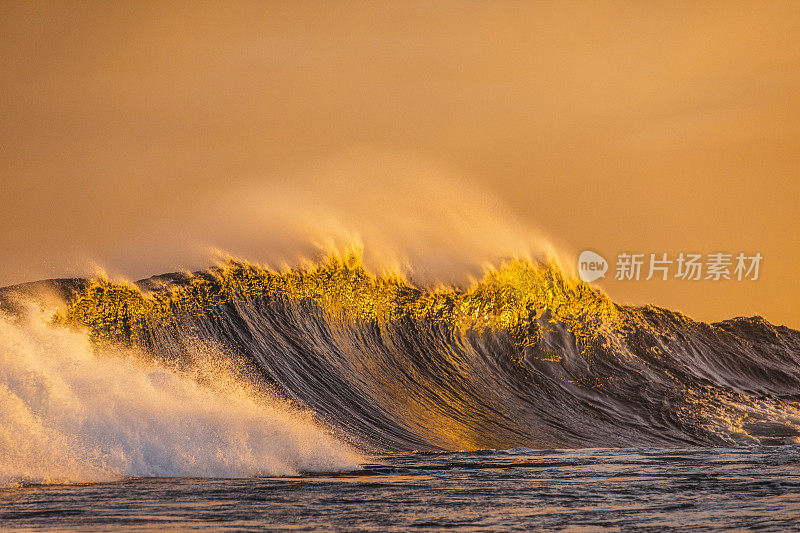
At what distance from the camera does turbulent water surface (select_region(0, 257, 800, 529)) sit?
7.36m

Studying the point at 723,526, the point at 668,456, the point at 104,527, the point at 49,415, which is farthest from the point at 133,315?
the point at 723,526

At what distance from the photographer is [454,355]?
736 inches

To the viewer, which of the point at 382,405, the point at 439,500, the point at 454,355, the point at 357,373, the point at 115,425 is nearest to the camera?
the point at 439,500

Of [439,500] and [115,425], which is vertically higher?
[115,425]

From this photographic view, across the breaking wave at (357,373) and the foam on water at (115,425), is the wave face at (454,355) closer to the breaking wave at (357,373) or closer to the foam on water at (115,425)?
the breaking wave at (357,373)

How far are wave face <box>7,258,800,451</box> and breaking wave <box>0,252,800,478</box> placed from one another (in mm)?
42

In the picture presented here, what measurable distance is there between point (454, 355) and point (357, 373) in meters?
2.55

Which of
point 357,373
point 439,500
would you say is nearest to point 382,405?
point 357,373

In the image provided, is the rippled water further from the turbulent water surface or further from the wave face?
the wave face

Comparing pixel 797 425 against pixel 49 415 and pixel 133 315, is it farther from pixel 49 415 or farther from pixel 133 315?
pixel 49 415

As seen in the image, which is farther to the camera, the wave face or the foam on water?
the wave face

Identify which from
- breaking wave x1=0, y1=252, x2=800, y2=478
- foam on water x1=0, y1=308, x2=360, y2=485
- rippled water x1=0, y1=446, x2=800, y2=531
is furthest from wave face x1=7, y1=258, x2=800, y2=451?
rippled water x1=0, y1=446, x2=800, y2=531

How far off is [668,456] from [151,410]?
7341 millimetres

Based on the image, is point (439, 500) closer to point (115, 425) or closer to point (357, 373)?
point (115, 425)
